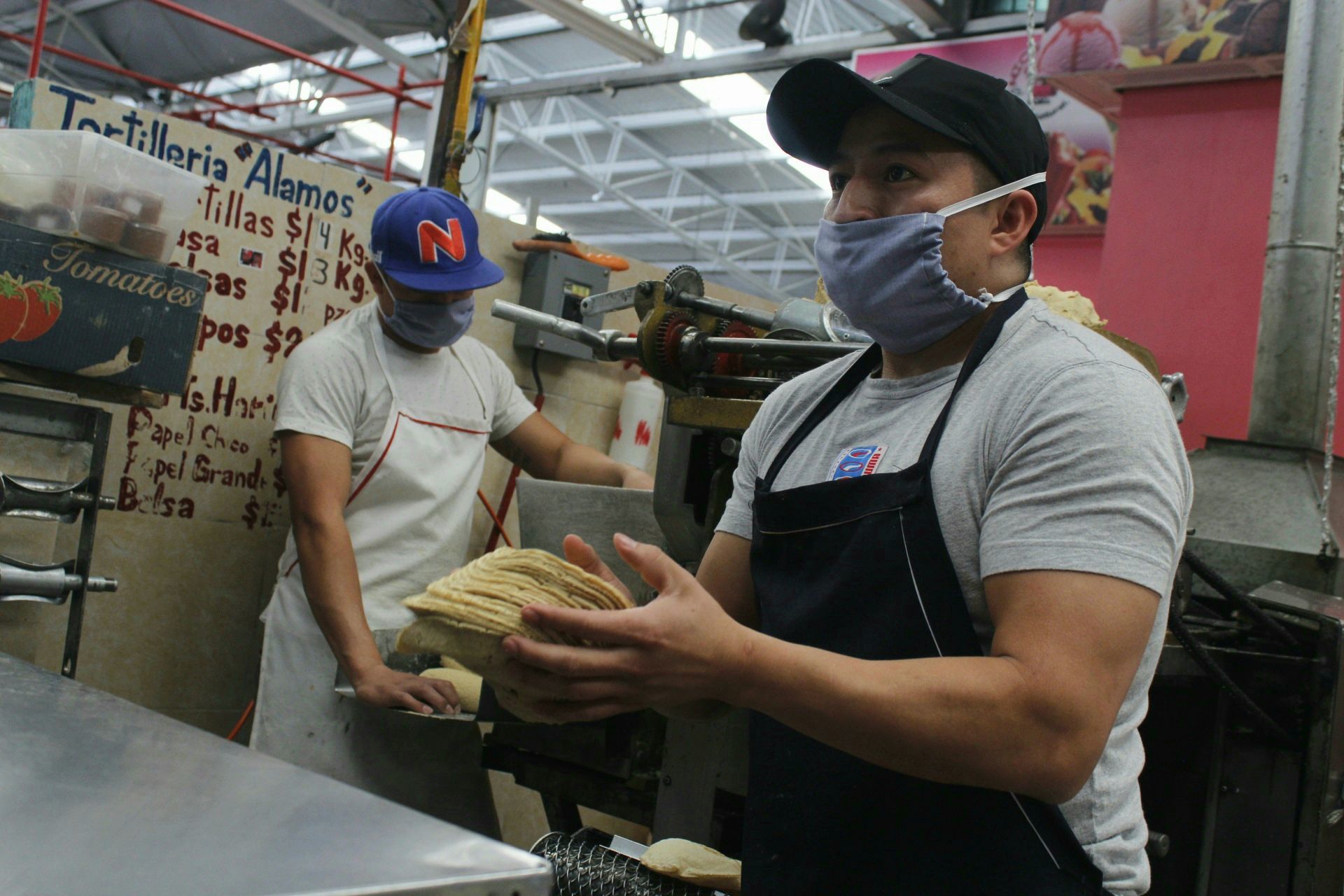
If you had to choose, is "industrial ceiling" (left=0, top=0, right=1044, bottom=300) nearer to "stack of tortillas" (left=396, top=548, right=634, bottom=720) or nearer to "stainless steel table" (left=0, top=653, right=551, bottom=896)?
"stack of tortillas" (left=396, top=548, right=634, bottom=720)

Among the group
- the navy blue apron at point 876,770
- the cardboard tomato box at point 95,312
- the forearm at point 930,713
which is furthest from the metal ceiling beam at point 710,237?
the forearm at point 930,713

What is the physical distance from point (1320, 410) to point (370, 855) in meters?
2.56

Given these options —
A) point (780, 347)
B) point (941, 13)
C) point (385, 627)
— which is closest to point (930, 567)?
point (780, 347)

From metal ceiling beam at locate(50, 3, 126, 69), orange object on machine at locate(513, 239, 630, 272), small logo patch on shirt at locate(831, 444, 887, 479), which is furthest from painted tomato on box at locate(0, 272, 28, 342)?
metal ceiling beam at locate(50, 3, 126, 69)

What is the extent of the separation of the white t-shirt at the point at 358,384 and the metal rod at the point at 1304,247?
1.91m

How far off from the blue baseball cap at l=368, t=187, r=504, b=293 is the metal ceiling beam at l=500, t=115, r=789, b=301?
25.3 ft

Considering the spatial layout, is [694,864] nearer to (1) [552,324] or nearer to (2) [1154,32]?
(1) [552,324]

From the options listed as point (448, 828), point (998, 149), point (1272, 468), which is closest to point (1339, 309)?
point (1272, 468)

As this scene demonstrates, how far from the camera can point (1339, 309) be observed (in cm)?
270

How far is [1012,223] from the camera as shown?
1.29 meters

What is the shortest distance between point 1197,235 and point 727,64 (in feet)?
10.2

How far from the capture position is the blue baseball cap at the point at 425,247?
249 cm

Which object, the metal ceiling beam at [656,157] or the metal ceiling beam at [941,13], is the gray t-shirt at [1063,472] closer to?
the metal ceiling beam at [941,13]

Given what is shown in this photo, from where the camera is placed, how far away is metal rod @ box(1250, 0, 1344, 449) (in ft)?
8.51
